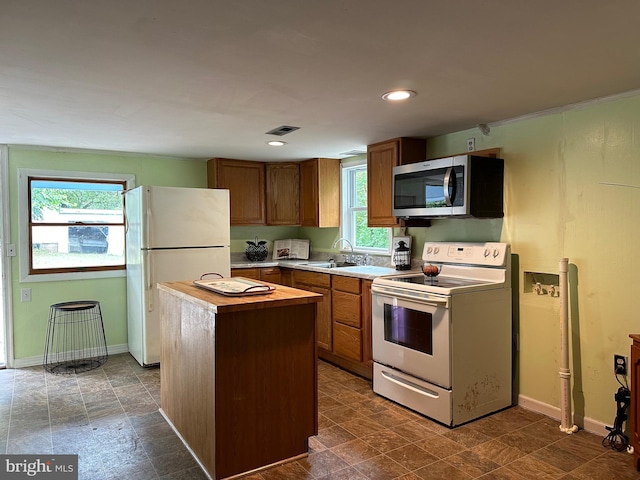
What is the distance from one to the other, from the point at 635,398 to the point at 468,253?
4.46 ft

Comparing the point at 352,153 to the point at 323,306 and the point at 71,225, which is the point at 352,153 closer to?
the point at 323,306

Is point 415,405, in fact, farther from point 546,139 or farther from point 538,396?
point 546,139

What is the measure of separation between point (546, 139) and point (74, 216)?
13.9ft

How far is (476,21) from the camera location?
1645 mm

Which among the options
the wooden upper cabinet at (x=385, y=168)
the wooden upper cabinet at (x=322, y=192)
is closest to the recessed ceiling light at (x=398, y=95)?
the wooden upper cabinet at (x=385, y=168)

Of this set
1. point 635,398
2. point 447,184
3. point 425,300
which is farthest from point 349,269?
point 635,398

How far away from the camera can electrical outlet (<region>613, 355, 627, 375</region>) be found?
2.61 metres

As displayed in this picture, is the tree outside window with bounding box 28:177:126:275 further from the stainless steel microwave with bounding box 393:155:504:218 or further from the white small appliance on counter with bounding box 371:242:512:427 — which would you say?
the stainless steel microwave with bounding box 393:155:504:218

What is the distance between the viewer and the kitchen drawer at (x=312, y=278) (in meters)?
4.23

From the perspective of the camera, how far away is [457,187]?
3.08 meters

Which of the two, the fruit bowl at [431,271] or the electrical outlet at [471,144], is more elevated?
the electrical outlet at [471,144]

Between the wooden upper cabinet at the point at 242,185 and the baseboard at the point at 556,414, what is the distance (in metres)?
3.26

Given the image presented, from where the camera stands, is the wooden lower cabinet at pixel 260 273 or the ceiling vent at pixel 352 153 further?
the wooden lower cabinet at pixel 260 273

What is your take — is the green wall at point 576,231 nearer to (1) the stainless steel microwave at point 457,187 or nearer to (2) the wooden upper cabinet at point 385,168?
(1) the stainless steel microwave at point 457,187
